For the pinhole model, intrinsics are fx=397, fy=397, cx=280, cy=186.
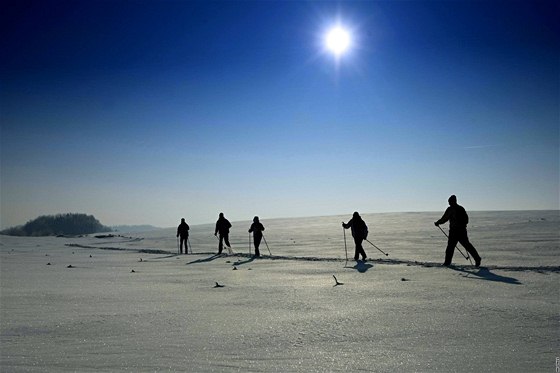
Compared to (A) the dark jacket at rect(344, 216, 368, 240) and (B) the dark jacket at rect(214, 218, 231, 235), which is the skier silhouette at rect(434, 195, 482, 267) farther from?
(B) the dark jacket at rect(214, 218, 231, 235)

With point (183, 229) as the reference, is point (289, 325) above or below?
below

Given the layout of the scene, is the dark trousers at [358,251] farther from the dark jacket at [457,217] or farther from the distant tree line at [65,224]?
the distant tree line at [65,224]

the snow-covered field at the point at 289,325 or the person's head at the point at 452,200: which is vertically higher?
the person's head at the point at 452,200

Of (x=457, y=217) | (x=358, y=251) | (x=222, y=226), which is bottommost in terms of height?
(x=358, y=251)

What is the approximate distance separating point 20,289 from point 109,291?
6.31 ft

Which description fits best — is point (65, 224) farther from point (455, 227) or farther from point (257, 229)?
point (455, 227)

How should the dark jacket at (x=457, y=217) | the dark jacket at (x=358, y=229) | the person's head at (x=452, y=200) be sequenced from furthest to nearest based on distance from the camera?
the dark jacket at (x=358, y=229) < the person's head at (x=452, y=200) < the dark jacket at (x=457, y=217)

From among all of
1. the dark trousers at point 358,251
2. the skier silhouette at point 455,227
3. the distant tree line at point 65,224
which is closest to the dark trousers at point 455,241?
the skier silhouette at point 455,227

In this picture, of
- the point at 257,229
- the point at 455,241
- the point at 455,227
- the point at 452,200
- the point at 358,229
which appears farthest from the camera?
the point at 257,229

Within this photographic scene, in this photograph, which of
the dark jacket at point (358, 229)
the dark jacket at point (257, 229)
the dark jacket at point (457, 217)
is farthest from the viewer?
the dark jacket at point (257, 229)

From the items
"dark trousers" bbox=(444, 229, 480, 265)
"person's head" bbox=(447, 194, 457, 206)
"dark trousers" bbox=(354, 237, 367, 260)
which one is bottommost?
"dark trousers" bbox=(354, 237, 367, 260)

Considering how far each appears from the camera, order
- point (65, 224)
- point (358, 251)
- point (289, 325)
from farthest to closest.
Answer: point (65, 224) → point (358, 251) → point (289, 325)

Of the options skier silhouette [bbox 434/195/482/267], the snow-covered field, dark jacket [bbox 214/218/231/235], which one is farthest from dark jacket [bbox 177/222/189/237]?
skier silhouette [bbox 434/195/482/267]

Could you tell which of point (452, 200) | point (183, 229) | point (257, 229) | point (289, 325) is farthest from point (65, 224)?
point (289, 325)
